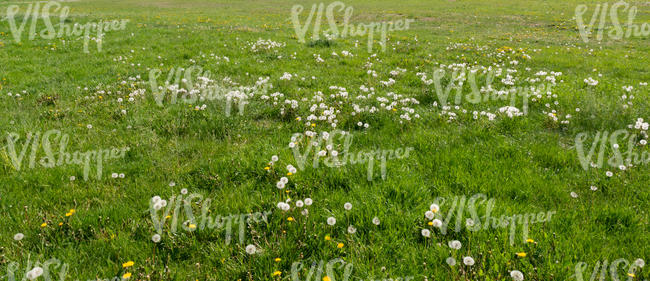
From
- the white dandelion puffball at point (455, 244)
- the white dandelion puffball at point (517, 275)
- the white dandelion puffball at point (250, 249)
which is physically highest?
the white dandelion puffball at point (455, 244)

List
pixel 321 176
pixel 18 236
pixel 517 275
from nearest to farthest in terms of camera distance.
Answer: pixel 517 275, pixel 18 236, pixel 321 176

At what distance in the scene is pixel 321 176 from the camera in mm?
4789

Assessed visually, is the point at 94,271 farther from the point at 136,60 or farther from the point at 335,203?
the point at 136,60

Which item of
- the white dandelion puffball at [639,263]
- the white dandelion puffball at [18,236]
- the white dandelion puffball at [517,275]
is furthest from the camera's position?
the white dandelion puffball at [18,236]

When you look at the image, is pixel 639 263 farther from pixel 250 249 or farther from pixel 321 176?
pixel 250 249

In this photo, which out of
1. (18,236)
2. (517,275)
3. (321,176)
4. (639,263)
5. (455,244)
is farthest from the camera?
(321,176)

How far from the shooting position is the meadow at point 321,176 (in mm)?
3291

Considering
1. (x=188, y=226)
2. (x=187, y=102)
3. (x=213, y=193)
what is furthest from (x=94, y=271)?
(x=187, y=102)

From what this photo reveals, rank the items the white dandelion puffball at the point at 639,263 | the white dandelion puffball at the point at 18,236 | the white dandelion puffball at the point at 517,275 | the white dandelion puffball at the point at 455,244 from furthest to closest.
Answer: the white dandelion puffball at the point at 18,236, the white dandelion puffball at the point at 455,244, the white dandelion puffball at the point at 639,263, the white dandelion puffball at the point at 517,275

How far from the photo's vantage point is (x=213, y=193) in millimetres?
4555

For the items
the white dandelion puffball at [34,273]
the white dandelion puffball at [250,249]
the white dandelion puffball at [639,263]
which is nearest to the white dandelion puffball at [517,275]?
the white dandelion puffball at [639,263]

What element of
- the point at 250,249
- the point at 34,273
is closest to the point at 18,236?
the point at 34,273

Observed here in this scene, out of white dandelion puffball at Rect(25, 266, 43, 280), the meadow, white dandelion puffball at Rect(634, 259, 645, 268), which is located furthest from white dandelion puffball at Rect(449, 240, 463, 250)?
white dandelion puffball at Rect(25, 266, 43, 280)

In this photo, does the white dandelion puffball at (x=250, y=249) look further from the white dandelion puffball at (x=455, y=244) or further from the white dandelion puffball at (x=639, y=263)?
the white dandelion puffball at (x=639, y=263)
